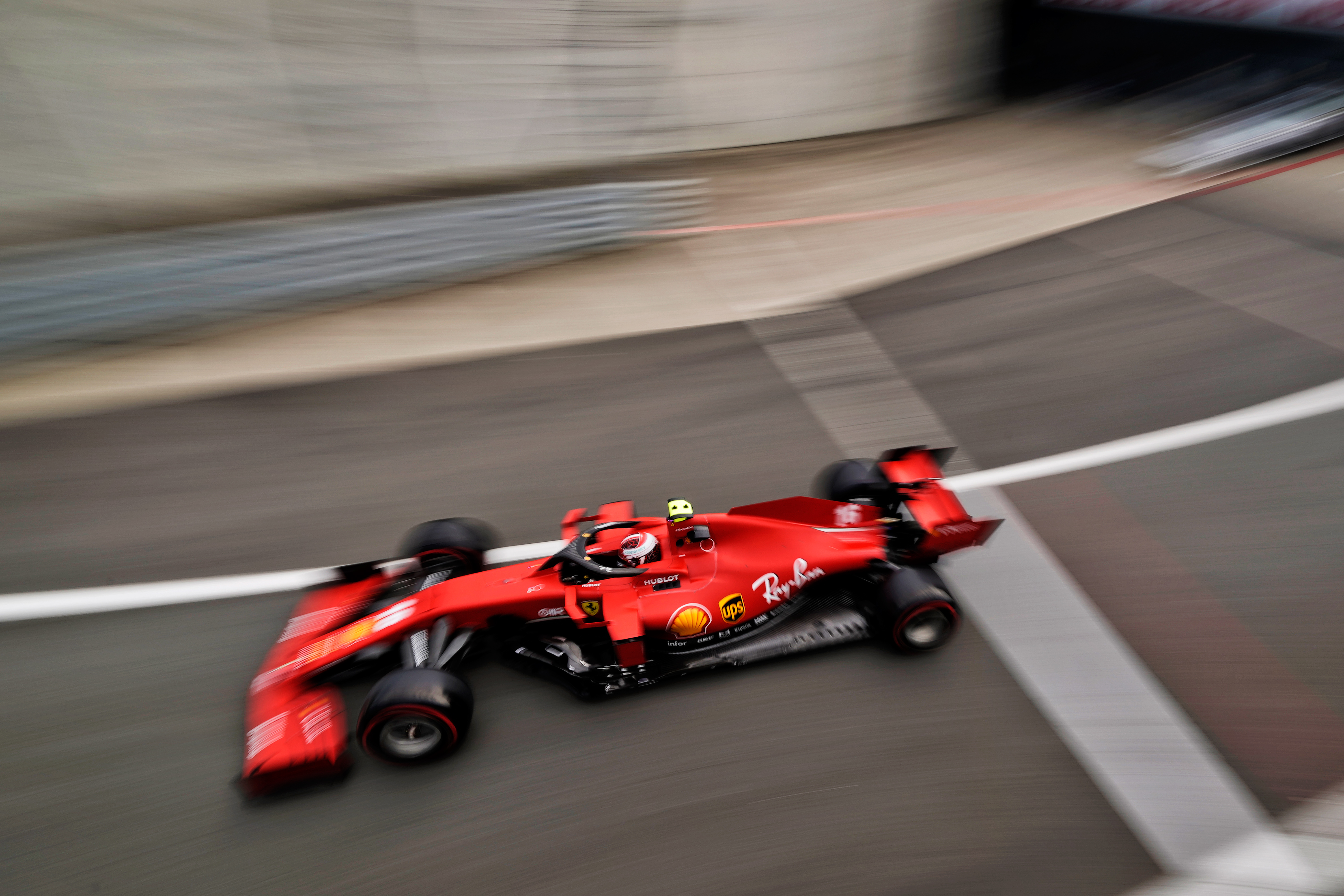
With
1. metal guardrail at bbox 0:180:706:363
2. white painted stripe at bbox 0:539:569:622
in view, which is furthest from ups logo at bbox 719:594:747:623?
metal guardrail at bbox 0:180:706:363

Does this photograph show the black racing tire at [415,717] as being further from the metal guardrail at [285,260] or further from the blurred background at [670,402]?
the metal guardrail at [285,260]

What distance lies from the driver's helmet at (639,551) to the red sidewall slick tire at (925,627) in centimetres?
144

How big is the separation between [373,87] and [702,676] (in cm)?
764

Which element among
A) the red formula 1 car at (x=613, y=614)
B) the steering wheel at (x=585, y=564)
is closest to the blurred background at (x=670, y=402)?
the red formula 1 car at (x=613, y=614)

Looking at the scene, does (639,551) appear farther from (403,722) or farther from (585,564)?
(403,722)

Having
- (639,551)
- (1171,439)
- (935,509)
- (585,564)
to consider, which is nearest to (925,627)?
(935,509)

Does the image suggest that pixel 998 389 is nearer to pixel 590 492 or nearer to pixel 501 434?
pixel 590 492

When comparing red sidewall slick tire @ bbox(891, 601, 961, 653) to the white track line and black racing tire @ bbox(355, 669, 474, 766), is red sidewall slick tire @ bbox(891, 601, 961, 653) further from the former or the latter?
black racing tire @ bbox(355, 669, 474, 766)

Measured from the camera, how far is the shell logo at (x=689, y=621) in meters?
4.76

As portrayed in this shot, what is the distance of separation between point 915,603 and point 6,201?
905 cm

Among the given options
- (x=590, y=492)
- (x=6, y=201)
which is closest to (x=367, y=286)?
(x=6, y=201)

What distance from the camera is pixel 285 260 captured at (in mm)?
8414

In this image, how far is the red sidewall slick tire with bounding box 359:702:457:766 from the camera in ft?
14.1

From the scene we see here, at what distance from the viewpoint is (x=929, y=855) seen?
415 centimetres
